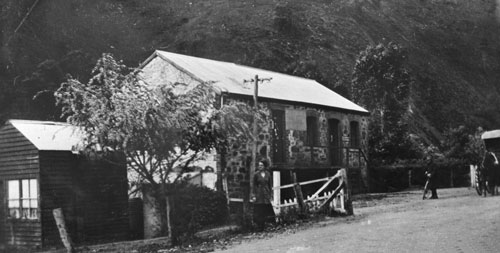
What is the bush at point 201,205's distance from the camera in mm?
17031

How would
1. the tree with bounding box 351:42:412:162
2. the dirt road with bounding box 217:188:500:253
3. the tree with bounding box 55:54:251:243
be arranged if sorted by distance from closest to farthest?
the dirt road with bounding box 217:188:500:253
the tree with bounding box 55:54:251:243
the tree with bounding box 351:42:412:162

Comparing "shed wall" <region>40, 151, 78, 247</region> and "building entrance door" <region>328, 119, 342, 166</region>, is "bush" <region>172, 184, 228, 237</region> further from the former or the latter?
"building entrance door" <region>328, 119, 342, 166</region>

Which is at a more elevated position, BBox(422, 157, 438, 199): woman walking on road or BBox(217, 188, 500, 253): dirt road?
BBox(422, 157, 438, 199): woman walking on road

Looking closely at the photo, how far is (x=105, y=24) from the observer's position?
3259 cm

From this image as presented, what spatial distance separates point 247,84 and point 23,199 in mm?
8916

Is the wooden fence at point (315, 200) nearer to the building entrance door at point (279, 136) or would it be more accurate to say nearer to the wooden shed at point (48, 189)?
the wooden shed at point (48, 189)

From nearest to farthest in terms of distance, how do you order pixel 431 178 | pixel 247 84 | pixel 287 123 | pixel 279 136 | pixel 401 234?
1. pixel 401 234
2. pixel 431 178
3. pixel 247 84
4. pixel 279 136
5. pixel 287 123

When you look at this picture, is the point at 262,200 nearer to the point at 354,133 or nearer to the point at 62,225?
the point at 62,225

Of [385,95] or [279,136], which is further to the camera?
[385,95]

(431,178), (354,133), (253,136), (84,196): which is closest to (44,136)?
(84,196)

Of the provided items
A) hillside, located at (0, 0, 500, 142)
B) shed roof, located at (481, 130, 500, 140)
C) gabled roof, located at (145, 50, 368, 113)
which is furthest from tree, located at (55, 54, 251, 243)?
shed roof, located at (481, 130, 500, 140)

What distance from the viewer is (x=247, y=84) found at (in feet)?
72.4

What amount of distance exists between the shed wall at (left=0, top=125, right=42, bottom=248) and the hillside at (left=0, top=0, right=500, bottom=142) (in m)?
9.28

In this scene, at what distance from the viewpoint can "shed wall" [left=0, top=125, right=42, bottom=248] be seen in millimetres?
16359
